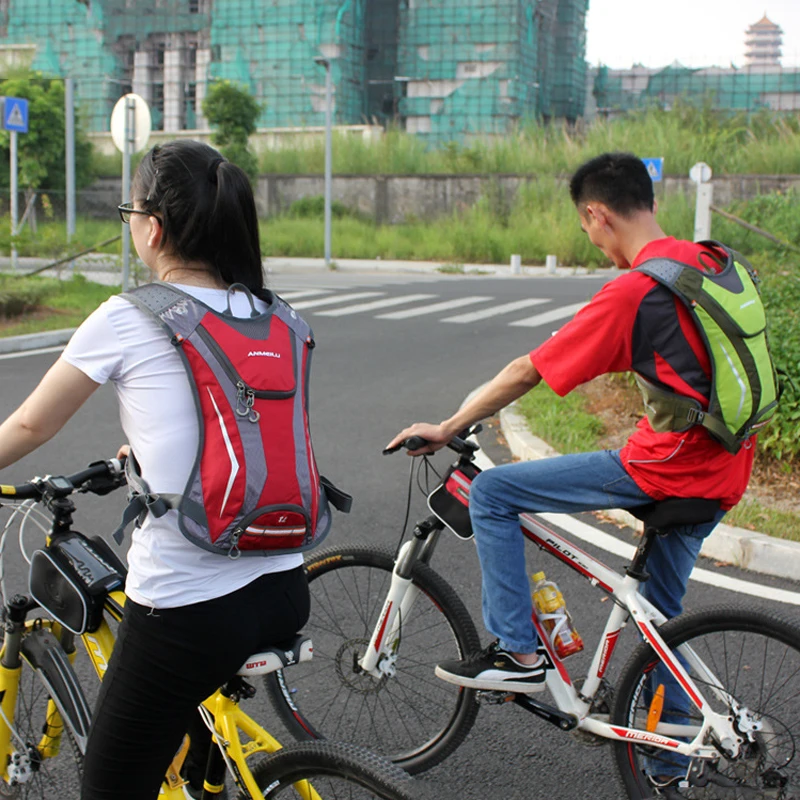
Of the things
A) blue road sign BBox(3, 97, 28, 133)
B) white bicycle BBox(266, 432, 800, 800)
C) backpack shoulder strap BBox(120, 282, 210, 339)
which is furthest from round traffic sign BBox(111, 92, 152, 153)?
backpack shoulder strap BBox(120, 282, 210, 339)

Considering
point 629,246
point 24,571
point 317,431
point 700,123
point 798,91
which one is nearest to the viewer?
point 629,246

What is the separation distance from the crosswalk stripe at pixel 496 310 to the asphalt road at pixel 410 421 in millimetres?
129

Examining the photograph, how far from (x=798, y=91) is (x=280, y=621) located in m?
68.8

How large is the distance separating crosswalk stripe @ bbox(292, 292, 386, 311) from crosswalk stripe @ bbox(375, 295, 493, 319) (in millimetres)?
1480

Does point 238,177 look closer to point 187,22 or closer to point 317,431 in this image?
point 317,431

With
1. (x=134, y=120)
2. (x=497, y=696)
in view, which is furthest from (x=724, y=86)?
(x=497, y=696)

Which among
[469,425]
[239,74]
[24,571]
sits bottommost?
[24,571]

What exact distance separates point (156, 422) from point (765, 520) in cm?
433

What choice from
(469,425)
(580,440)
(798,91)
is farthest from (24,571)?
(798,91)

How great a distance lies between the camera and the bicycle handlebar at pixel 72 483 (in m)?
2.62

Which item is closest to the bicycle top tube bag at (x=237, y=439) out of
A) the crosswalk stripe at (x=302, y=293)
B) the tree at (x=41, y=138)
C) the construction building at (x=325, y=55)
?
the crosswalk stripe at (x=302, y=293)

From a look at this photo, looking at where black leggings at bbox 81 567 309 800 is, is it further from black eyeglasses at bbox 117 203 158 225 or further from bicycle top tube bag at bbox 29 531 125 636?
black eyeglasses at bbox 117 203 158 225

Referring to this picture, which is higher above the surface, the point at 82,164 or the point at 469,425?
the point at 82,164

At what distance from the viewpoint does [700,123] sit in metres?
38.4
